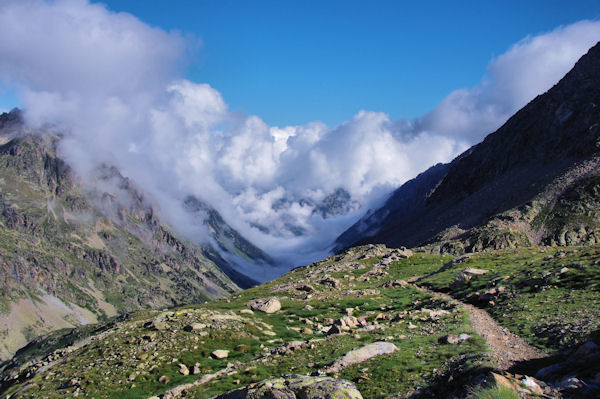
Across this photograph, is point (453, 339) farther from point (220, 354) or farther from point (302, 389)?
point (220, 354)

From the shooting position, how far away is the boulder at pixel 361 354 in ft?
90.4

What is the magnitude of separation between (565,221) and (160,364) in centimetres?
16918

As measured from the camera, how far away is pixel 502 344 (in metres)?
30.0

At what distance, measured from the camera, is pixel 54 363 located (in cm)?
3859

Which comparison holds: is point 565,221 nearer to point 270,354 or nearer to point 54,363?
point 270,354

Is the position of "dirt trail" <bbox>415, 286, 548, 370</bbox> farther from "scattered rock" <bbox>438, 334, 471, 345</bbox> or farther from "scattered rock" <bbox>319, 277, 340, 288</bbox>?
"scattered rock" <bbox>319, 277, 340, 288</bbox>

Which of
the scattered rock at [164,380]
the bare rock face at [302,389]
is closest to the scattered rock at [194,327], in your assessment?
the scattered rock at [164,380]

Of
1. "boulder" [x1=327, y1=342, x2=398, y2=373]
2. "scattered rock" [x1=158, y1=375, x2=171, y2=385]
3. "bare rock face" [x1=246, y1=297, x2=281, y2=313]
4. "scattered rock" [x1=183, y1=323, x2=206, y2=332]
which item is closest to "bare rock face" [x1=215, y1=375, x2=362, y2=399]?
"boulder" [x1=327, y1=342, x2=398, y2=373]

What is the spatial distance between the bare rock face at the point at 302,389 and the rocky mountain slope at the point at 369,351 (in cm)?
7

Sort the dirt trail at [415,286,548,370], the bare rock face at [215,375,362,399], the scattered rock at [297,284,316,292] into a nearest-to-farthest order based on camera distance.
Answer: the bare rock face at [215,375,362,399] → the dirt trail at [415,286,548,370] → the scattered rock at [297,284,316,292]

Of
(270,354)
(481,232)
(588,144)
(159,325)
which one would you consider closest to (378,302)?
(270,354)

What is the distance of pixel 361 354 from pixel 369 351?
2.71 feet

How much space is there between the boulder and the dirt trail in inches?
287

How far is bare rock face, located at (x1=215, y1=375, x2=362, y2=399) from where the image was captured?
20625 millimetres
